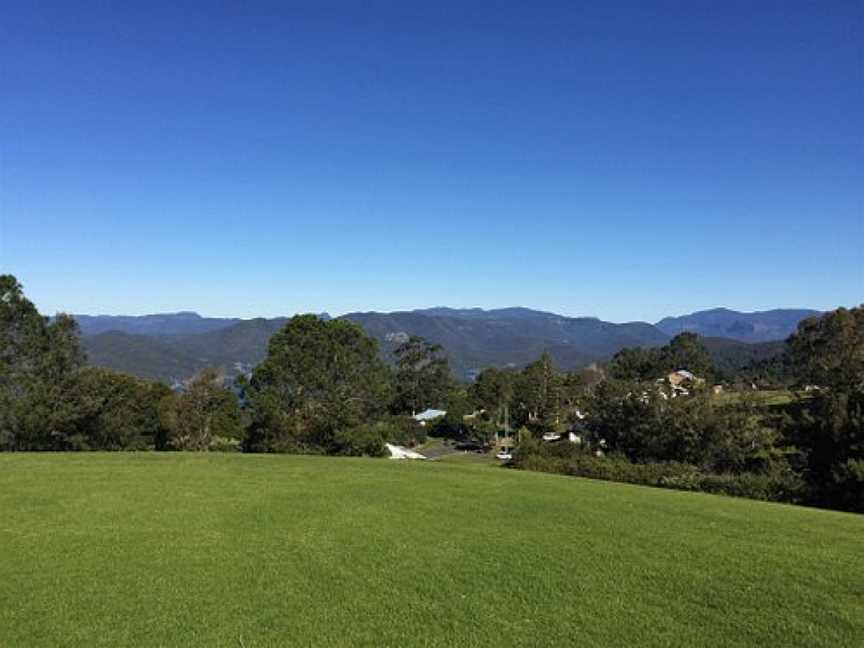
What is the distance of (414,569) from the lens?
9.05 meters

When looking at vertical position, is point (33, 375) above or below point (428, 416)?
above

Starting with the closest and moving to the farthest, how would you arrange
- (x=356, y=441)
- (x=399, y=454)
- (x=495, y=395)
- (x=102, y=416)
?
(x=356, y=441), (x=102, y=416), (x=399, y=454), (x=495, y=395)

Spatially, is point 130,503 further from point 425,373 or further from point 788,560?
point 425,373

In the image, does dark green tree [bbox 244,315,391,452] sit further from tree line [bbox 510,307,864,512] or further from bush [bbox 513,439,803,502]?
bush [bbox 513,439,803,502]

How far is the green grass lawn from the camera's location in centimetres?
698

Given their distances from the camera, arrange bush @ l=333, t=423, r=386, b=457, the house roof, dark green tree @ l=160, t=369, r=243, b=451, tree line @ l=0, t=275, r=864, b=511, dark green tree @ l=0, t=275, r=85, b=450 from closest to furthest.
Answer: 1. tree line @ l=0, t=275, r=864, b=511
2. dark green tree @ l=0, t=275, r=85, b=450
3. bush @ l=333, t=423, r=386, b=457
4. dark green tree @ l=160, t=369, r=243, b=451
5. the house roof

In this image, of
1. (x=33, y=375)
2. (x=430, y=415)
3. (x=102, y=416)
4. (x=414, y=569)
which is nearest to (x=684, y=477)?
(x=414, y=569)

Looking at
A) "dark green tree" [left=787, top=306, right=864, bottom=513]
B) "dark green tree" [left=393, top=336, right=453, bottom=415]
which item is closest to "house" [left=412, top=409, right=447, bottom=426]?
"dark green tree" [left=393, top=336, right=453, bottom=415]

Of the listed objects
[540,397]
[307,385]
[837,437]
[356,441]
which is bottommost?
[540,397]

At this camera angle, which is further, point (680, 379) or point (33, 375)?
point (680, 379)

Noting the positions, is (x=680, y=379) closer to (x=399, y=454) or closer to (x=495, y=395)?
(x=495, y=395)

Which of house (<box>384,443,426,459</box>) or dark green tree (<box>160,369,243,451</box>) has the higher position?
dark green tree (<box>160,369,243,451</box>)

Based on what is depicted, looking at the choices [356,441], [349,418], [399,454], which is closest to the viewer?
[356,441]

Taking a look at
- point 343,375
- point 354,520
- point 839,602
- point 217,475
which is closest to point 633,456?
point 343,375
